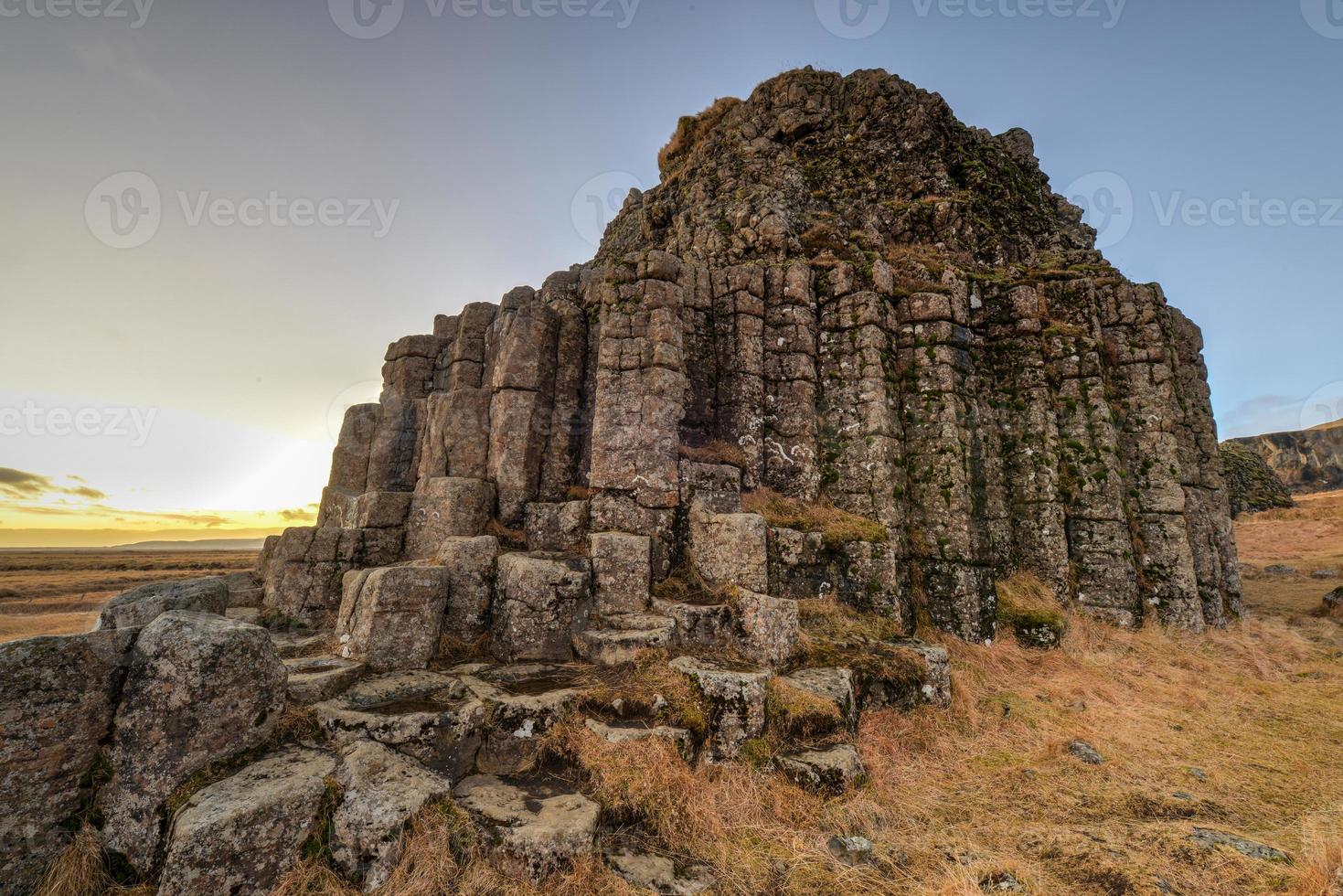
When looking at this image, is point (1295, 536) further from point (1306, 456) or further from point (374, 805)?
point (1306, 456)

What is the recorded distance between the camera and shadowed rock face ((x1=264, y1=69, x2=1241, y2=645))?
943 cm

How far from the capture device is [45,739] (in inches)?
160

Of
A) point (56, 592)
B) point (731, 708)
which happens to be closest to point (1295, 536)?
point (731, 708)

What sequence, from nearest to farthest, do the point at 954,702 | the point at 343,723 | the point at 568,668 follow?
1. the point at 343,723
2. the point at 568,668
3. the point at 954,702

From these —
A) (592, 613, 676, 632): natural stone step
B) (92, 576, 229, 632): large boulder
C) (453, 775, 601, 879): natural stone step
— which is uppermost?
(92, 576, 229, 632): large boulder

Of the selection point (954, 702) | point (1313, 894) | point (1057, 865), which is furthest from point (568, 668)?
point (1313, 894)

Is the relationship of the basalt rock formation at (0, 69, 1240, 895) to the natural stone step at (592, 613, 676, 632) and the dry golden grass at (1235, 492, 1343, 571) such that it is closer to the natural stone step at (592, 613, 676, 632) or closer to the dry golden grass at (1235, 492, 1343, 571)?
the natural stone step at (592, 613, 676, 632)

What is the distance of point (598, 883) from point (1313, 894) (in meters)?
5.09

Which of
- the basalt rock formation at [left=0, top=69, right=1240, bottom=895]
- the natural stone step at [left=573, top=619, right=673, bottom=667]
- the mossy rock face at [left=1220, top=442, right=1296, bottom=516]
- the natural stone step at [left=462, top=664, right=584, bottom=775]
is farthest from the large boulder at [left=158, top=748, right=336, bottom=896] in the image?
the mossy rock face at [left=1220, top=442, right=1296, bottom=516]

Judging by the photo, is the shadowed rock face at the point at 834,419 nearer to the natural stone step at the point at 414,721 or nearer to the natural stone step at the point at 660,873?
the natural stone step at the point at 414,721

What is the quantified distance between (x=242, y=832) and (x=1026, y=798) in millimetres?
7321

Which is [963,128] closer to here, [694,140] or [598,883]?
[694,140]

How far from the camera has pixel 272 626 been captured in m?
9.26

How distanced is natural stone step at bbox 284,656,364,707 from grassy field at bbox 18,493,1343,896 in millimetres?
1803
